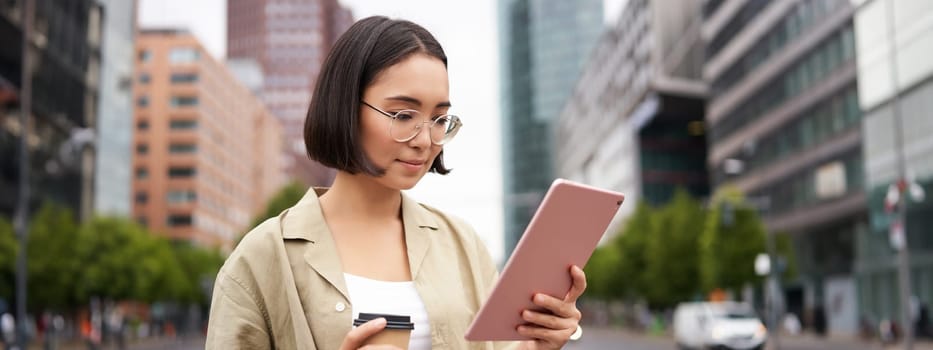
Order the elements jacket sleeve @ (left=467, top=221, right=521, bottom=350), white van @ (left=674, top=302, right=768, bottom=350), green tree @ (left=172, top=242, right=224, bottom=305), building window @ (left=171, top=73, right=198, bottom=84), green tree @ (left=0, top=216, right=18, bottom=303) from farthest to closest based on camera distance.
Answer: building window @ (left=171, top=73, right=198, bottom=84), green tree @ (left=172, top=242, right=224, bottom=305), green tree @ (left=0, top=216, right=18, bottom=303), white van @ (left=674, top=302, right=768, bottom=350), jacket sleeve @ (left=467, top=221, right=521, bottom=350)

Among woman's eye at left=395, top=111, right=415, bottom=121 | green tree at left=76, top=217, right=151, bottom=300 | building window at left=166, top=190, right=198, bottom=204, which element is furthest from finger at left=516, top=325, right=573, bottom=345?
building window at left=166, top=190, right=198, bottom=204

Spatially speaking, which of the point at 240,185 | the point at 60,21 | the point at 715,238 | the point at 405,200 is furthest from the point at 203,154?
the point at 405,200

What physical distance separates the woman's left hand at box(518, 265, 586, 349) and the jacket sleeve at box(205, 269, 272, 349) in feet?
2.17

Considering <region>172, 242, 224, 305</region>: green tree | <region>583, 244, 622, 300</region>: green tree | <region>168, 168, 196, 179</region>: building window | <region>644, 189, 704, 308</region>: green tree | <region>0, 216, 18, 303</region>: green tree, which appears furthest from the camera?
<region>168, 168, 196, 179</region>: building window

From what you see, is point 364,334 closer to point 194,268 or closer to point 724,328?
point 724,328

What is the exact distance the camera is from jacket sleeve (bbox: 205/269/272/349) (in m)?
2.67

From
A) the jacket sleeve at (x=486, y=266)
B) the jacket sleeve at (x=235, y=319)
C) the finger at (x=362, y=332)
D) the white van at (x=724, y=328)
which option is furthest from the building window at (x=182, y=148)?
the finger at (x=362, y=332)

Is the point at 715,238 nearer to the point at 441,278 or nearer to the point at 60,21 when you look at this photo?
the point at 60,21

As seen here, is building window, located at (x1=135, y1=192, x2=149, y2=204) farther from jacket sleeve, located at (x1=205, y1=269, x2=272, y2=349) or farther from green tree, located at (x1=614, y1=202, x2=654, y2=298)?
jacket sleeve, located at (x1=205, y1=269, x2=272, y2=349)

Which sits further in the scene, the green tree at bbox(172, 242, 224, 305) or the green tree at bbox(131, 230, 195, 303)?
the green tree at bbox(172, 242, 224, 305)

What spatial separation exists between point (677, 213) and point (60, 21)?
3823cm

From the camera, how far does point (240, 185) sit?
128250mm

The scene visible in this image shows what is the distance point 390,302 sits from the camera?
9.07ft

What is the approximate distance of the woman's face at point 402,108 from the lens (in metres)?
2.77
